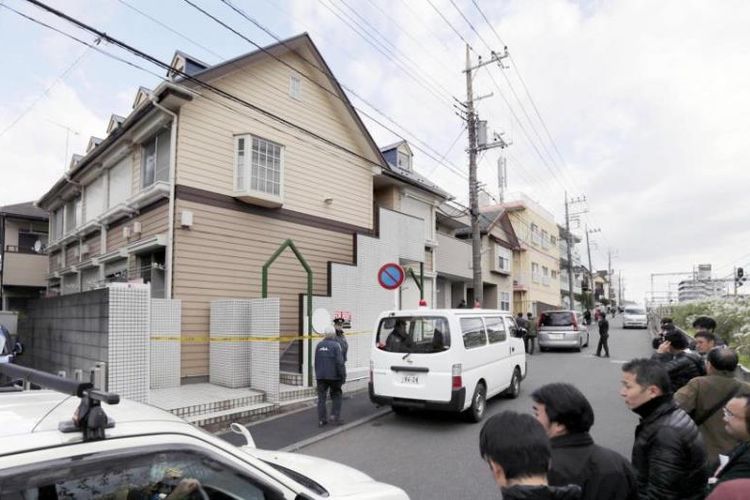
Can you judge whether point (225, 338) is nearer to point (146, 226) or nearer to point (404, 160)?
point (146, 226)

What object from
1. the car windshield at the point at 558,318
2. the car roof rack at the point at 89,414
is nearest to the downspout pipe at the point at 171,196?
the car roof rack at the point at 89,414

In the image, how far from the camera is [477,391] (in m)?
8.08

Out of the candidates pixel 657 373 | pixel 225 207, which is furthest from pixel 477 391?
pixel 225 207

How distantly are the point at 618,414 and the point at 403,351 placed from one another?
4.17 m

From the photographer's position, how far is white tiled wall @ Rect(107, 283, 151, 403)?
22.3 ft

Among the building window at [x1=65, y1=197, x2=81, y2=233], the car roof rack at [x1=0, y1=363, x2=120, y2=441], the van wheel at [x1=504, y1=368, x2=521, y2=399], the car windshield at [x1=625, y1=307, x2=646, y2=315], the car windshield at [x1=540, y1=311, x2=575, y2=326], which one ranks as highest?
the building window at [x1=65, y1=197, x2=81, y2=233]

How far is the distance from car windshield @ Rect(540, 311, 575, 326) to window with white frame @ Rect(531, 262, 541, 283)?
17893 millimetres

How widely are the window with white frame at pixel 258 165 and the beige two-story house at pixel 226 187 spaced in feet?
0.09

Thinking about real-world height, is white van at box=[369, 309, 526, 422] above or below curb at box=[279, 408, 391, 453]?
above

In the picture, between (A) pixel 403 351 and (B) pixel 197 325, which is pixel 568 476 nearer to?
(A) pixel 403 351

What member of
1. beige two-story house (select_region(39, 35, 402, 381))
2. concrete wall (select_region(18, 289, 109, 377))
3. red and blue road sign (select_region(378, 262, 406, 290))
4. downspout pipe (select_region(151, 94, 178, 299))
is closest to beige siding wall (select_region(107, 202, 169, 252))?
beige two-story house (select_region(39, 35, 402, 381))

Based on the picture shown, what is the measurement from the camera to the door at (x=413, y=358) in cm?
750

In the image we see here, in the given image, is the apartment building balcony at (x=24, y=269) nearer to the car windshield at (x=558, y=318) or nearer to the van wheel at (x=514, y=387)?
the van wheel at (x=514, y=387)

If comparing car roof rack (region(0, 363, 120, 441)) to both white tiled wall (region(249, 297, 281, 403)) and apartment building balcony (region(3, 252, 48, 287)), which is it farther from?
apartment building balcony (region(3, 252, 48, 287))
